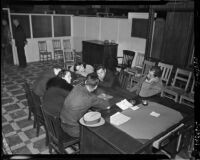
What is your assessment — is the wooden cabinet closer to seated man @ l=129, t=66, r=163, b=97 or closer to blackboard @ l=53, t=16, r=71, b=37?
blackboard @ l=53, t=16, r=71, b=37

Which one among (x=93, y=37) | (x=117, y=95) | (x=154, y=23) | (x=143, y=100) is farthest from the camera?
(x=93, y=37)

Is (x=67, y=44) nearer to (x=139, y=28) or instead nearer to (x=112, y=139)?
(x=139, y=28)

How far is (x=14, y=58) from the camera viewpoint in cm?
776

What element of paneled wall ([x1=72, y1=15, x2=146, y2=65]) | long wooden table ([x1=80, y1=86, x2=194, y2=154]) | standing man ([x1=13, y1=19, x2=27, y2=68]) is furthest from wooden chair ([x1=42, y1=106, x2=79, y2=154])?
standing man ([x1=13, y1=19, x2=27, y2=68])

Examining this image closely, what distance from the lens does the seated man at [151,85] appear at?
331 centimetres

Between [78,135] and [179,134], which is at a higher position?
[179,134]

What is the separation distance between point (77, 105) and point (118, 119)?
0.53 m

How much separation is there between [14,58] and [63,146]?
625 cm

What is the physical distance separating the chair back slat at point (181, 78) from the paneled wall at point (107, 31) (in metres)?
2.08

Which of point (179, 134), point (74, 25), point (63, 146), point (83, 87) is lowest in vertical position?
point (63, 146)

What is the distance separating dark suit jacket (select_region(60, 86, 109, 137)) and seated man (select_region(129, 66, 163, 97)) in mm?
1079

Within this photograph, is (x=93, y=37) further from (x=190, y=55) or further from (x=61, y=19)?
(x=190, y=55)

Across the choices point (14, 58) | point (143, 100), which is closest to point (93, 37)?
point (14, 58)

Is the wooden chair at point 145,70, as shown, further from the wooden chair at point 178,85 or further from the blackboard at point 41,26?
the blackboard at point 41,26
